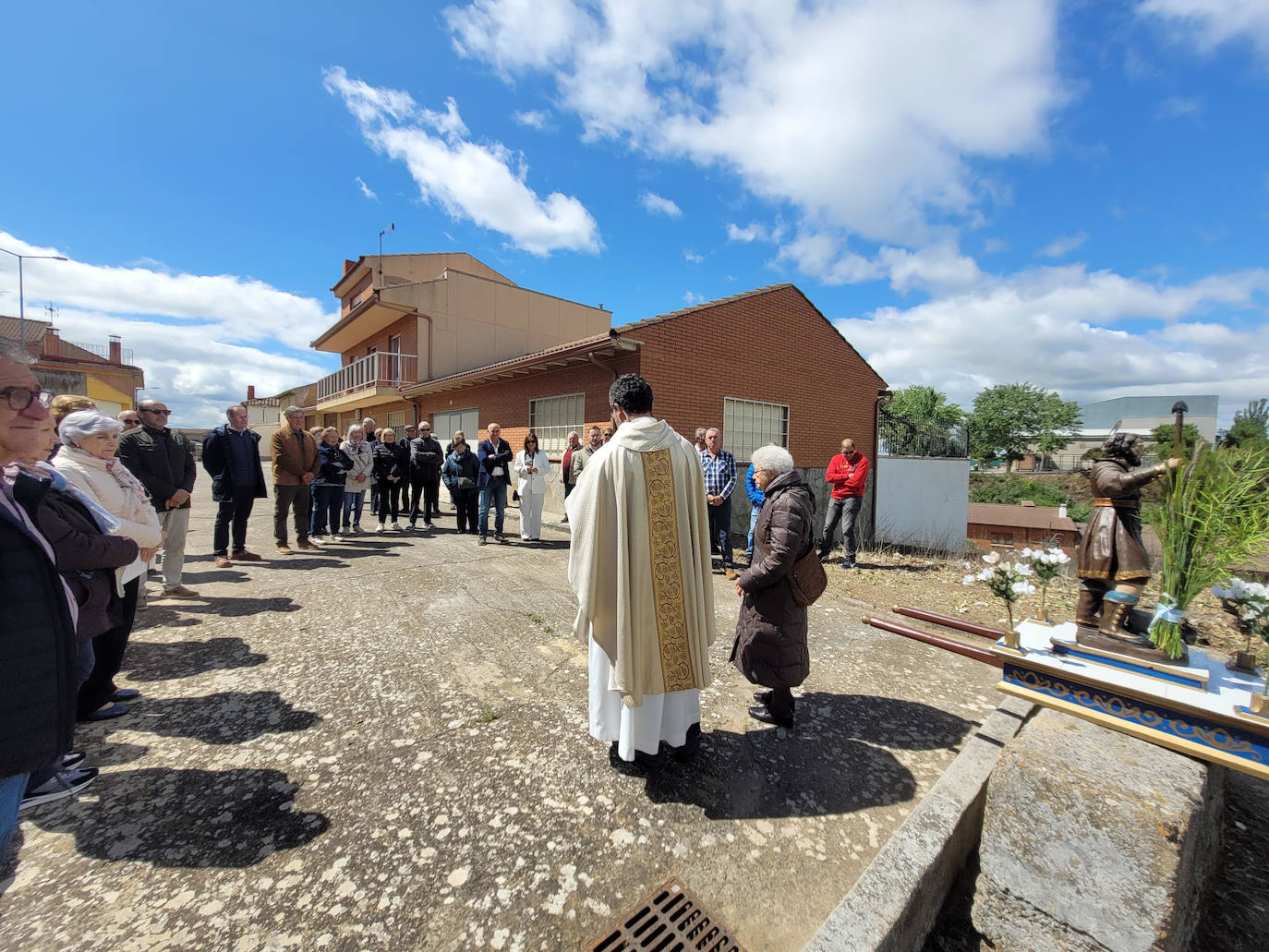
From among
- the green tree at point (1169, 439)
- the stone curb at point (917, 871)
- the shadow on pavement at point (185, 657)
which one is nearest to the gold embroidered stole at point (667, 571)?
the stone curb at point (917, 871)

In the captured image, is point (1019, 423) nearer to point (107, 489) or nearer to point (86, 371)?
point (107, 489)

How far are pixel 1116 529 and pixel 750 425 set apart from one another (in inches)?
359

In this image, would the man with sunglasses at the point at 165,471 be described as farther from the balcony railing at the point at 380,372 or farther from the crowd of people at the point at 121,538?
the balcony railing at the point at 380,372

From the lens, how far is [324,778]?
2432 millimetres

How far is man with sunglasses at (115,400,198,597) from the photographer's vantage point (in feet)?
15.2

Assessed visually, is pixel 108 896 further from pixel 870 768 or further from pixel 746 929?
pixel 870 768

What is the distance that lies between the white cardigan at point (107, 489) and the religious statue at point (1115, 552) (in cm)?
514

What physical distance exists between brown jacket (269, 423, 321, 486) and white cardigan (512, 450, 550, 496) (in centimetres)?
284

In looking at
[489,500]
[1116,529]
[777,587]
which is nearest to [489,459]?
[489,500]

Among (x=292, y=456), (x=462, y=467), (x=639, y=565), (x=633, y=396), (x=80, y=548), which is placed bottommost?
(x=639, y=565)

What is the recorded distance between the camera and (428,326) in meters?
16.2

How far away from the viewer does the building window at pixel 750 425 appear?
11352 mm

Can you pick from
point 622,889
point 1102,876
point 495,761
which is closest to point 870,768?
point 1102,876

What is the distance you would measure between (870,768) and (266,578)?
6.06 meters
